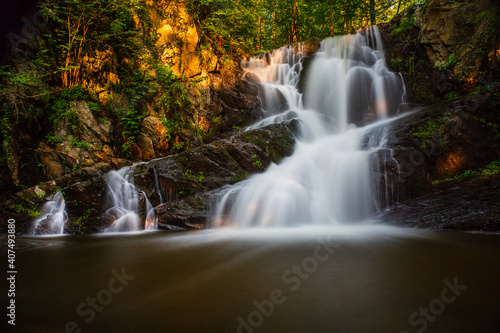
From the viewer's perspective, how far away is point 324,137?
31.6 feet

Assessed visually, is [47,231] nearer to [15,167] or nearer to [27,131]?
[15,167]

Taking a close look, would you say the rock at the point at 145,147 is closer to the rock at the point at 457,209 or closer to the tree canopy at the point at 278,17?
the tree canopy at the point at 278,17

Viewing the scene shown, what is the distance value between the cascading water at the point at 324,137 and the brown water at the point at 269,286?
6.11ft

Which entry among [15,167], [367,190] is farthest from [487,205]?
[15,167]

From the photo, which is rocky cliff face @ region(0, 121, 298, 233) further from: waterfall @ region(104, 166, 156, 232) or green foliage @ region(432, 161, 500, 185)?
green foliage @ region(432, 161, 500, 185)

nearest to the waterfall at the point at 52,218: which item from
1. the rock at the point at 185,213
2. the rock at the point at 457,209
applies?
the rock at the point at 185,213

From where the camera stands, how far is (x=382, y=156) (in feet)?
21.2

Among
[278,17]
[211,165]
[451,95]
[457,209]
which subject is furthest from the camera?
[278,17]

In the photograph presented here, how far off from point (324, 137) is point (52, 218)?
8867 mm

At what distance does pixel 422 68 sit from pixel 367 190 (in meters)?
7.01

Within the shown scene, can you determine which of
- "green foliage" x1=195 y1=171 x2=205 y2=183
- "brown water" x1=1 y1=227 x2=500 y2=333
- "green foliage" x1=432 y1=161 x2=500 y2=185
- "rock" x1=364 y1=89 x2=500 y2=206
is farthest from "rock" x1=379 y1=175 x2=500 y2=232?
"green foliage" x1=195 y1=171 x2=205 y2=183

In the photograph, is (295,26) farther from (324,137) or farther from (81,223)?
(81,223)

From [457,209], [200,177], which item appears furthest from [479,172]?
[200,177]

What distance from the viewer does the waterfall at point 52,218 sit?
588 cm
